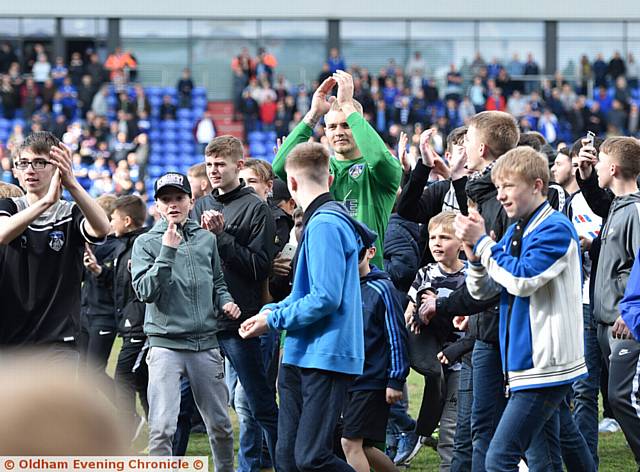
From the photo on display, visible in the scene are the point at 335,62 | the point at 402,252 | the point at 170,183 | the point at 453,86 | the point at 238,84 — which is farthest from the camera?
the point at 453,86

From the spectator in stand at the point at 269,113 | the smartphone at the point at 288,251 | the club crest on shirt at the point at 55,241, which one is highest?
the spectator in stand at the point at 269,113

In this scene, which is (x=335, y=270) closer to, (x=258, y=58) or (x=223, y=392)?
(x=223, y=392)

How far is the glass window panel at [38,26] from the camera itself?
35594mm

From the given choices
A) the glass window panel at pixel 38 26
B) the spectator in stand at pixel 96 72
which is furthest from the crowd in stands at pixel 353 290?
the glass window panel at pixel 38 26

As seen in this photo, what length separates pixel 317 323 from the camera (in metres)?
5.14

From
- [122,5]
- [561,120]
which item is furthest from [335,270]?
[122,5]

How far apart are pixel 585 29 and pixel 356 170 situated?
32692 mm

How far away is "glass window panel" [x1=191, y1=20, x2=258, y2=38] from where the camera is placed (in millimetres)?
36344

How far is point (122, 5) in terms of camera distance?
35.5m

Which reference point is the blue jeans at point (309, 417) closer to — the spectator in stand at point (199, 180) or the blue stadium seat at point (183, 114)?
the spectator in stand at point (199, 180)

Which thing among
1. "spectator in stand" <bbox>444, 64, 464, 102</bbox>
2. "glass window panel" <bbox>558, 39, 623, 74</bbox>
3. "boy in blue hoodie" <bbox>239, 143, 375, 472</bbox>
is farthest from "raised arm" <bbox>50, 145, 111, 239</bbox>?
"glass window panel" <bbox>558, 39, 623, 74</bbox>

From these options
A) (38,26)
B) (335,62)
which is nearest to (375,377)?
(335,62)

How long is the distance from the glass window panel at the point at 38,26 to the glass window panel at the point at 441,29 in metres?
12.3

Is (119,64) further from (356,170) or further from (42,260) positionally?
(42,260)
